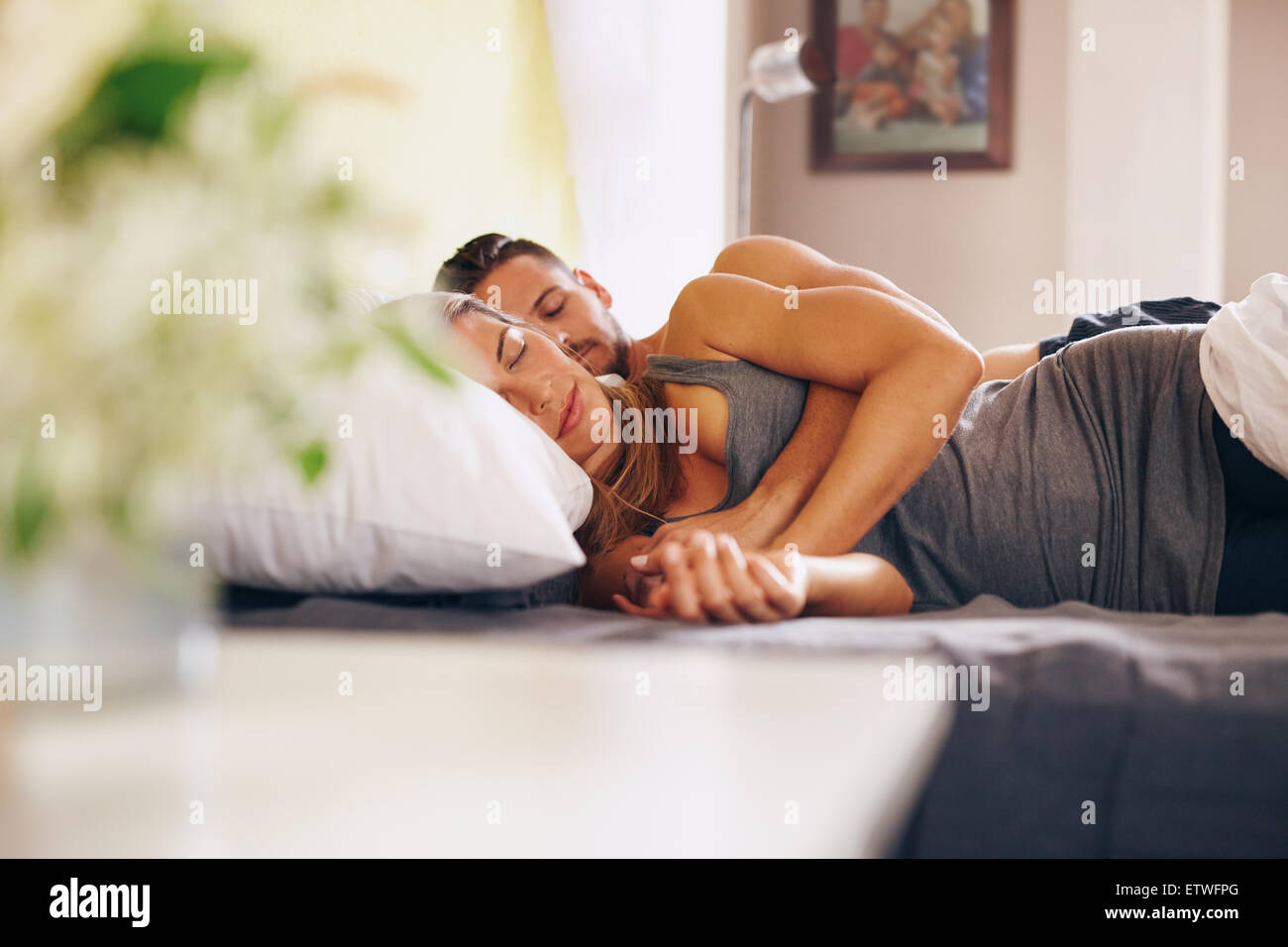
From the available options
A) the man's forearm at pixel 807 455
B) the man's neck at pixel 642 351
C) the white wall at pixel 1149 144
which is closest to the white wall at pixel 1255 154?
the white wall at pixel 1149 144

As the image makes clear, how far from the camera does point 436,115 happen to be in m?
1.61

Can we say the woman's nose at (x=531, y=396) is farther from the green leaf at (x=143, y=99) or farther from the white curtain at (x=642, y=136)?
the white curtain at (x=642, y=136)

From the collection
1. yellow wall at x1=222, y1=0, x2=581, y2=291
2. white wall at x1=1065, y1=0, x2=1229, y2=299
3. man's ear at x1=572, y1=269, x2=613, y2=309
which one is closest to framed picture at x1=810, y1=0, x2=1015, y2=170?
white wall at x1=1065, y1=0, x2=1229, y2=299

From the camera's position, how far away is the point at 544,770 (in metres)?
0.54

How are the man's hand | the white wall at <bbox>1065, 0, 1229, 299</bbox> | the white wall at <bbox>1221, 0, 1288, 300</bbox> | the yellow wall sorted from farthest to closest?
the white wall at <bbox>1221, 0, 1288, 300</bbox> < the white wall at <bbox>1065, 0, 1229, 299</bbox> < the yellow wall < the man's hand

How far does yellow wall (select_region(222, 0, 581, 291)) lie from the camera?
1.31 meters

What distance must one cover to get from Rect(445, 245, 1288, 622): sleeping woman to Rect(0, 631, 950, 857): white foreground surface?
219 mm

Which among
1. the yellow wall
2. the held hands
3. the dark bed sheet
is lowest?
the dark bed sheet

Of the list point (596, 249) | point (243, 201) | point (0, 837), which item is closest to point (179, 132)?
point (243, 201)

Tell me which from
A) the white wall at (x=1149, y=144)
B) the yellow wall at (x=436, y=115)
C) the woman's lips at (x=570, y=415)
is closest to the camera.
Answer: the woman's lips at (x=570, y=415)

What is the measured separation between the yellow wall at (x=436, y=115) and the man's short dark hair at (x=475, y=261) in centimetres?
6

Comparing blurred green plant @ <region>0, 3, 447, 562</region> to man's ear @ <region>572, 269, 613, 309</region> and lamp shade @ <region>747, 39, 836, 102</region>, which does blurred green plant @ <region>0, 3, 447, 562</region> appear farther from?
lamp shade @ <region>747, 39, 836, 102</region>

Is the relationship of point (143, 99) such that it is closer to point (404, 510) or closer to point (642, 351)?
point (404, 510)

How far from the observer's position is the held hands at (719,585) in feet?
2.56
